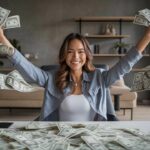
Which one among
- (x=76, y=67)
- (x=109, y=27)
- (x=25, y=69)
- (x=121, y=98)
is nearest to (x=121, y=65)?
(x=76, y=67)

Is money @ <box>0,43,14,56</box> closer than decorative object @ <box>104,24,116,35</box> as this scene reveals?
Yes

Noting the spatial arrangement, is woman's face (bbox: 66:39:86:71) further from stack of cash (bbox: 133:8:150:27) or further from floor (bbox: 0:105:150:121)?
floor (bbox: 0:105:150:121)

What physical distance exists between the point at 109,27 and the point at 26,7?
73.2 inches

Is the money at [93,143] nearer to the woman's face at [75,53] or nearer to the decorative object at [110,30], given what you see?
the woman's face at [75,53]

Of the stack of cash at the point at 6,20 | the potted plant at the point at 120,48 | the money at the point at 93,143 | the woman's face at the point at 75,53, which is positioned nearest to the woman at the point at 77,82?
the woman's face at the point at 75,53

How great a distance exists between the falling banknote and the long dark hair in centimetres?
38

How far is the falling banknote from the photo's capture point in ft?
4.41

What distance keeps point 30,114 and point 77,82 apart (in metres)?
3.34

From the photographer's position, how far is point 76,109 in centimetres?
157

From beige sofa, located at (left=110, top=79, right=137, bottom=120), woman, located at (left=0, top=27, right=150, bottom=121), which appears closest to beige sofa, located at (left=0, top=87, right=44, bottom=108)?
beige sofa, located at (left=110, top=79, right=137, bottom=120)

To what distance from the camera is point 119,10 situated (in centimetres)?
632

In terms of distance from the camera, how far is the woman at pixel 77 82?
1576mm

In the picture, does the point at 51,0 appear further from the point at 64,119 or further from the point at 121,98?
the point at 64,119

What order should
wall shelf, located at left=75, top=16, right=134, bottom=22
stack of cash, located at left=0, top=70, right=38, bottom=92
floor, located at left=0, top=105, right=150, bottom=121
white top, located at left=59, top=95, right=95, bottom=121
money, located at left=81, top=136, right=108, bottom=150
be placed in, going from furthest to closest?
wall shelf, located at left=75, top=16, right=134, bottom=22 → floor, located at left=0, top=105, right=150, bottom=121 → white top, located at left=59, top=95, right=95, bottom=121 → stack of cash, located at left=0, top=70, right=38, bottom=92 → money, located at left=81, top=136, right=108, bottom=150
